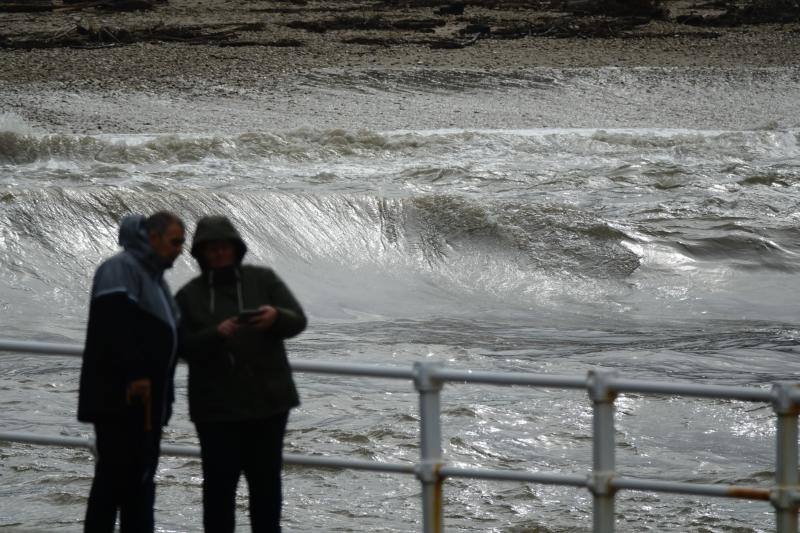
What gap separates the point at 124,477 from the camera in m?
4.00

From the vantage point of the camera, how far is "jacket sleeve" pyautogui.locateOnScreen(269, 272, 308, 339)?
386 cm

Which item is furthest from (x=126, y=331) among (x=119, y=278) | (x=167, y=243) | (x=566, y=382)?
Answer: (x=566, y=382)

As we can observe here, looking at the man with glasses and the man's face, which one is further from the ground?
the man's face

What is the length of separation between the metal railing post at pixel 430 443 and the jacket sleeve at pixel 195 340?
618 mm

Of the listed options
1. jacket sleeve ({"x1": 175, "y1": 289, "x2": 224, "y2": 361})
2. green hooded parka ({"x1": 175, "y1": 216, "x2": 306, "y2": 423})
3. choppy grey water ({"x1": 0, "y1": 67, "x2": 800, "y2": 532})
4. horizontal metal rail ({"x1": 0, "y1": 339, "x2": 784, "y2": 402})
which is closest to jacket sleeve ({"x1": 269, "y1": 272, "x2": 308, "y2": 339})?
green hooded parka ({"x1": 175, "y1": 216, "x2": 306, "y2": 423})

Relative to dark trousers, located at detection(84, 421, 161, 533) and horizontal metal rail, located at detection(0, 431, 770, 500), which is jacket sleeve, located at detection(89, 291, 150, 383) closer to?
dark trousers, located at detection(84, 421, 161, 533)

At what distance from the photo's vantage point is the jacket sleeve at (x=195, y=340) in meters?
3.83

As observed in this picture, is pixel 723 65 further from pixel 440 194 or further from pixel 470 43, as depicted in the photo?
pixel 440 194

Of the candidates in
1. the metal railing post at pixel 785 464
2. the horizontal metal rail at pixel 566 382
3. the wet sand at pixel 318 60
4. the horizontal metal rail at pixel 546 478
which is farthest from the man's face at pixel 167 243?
the wet sand at pixel 318 60

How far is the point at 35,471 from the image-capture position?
6.49 meters

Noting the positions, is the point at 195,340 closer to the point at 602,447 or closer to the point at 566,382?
the point at 566,382

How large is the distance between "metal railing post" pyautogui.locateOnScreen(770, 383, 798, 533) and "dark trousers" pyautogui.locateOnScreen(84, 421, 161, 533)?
1.87m

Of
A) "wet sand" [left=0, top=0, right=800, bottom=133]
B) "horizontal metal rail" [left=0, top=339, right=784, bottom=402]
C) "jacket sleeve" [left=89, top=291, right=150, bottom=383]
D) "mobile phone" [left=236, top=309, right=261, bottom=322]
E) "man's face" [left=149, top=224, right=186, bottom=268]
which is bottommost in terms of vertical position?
"horizontal metal rail" [left=0, top=339, right=784, bottom=402]

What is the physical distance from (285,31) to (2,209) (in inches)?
403
